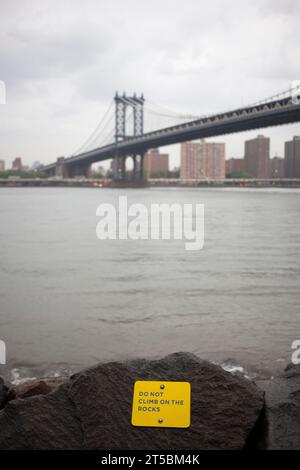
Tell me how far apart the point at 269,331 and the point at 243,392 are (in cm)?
181

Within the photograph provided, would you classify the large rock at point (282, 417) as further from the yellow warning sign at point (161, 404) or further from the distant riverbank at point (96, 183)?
the distant riverbank at point (96, 183)

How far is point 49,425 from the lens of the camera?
5.90ft

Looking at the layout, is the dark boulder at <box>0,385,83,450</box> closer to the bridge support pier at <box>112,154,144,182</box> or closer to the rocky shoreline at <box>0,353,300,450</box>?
the rocky shoreline at <box>0,353,300,450</box>

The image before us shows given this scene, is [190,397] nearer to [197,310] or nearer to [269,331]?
[269,331]

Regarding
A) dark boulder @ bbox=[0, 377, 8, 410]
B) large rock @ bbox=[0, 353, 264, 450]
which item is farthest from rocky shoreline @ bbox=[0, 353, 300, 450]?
dark boulder @ bbox=[0, 377, 8, 410]

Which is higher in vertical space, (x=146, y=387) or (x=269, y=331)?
(x=146, y=387)

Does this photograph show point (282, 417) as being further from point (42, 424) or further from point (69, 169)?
point (69, 169)

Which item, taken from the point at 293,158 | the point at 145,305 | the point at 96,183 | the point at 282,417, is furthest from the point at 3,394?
the point at 96,183

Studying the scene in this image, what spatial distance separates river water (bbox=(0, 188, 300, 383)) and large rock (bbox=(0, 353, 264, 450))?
3.20ft

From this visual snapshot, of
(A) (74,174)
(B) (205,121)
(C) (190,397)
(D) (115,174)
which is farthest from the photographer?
(A) (74,174)

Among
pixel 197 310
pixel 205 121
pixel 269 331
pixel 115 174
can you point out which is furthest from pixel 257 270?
pixel 115 174

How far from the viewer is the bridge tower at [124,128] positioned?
53.2m

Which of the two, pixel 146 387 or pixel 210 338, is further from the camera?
pixel 210 338

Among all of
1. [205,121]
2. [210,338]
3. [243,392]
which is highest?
[205,121]
